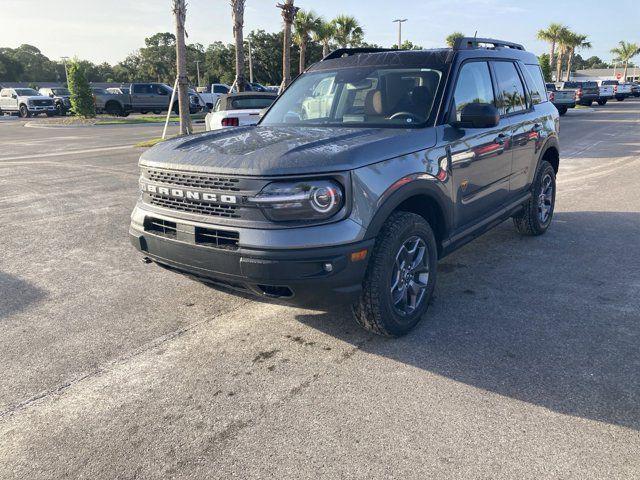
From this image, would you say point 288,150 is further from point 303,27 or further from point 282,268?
point 303,27

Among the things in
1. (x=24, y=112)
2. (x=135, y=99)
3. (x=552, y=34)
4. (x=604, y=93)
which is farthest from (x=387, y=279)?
(x=552, y=34)

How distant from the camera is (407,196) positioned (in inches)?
130

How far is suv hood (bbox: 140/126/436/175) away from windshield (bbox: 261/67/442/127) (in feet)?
0.89

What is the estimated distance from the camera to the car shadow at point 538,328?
2.89 metres

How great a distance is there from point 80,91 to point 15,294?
25.0 metres

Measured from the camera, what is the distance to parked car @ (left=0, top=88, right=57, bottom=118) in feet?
109

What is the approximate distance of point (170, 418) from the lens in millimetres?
2697

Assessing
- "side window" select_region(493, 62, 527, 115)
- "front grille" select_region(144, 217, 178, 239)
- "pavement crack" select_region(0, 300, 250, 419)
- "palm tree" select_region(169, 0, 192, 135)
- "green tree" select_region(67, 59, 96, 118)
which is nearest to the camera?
"pavement crack" select_region(0, 300, 250, 419)

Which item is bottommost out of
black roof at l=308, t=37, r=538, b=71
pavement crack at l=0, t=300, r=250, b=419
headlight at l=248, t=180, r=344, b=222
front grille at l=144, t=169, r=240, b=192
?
pavement crack at l=0, t=300, r=250, b=419

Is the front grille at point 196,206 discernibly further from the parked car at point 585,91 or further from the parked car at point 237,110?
the parked car at point 585,91

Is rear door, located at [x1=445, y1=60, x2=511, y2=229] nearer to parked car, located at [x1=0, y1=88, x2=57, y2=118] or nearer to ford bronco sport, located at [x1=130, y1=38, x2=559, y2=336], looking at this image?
ford bronco sport, located at [x1=130, y1=38, x2=559, y2=336]

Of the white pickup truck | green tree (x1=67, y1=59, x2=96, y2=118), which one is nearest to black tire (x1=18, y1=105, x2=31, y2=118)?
green tree (x1=67, y1=59, x2=96, y2=118)

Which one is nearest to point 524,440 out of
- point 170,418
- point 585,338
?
point 585,338

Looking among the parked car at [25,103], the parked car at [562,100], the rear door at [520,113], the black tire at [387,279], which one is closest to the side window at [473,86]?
the rear door at [520,113]
